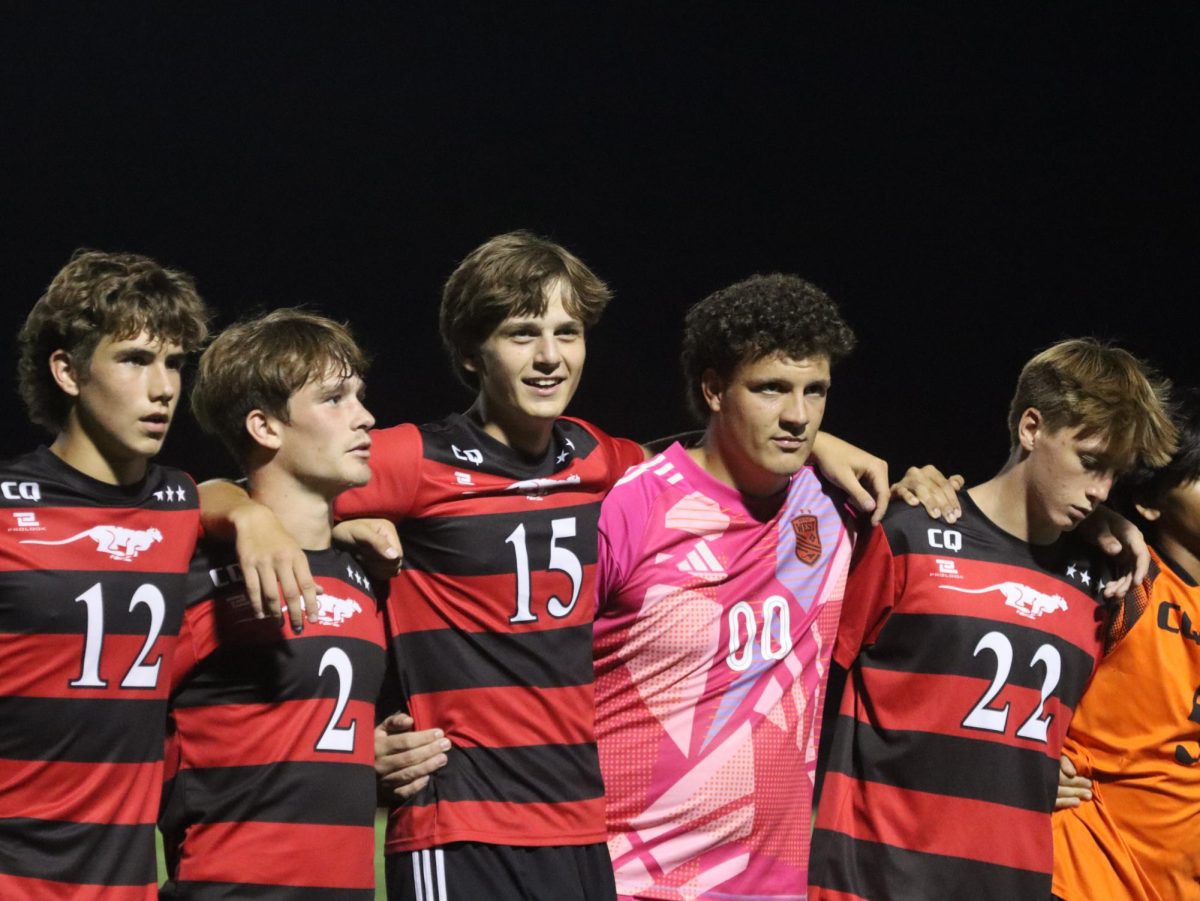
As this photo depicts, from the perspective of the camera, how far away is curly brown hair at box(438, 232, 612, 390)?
2.65 metres

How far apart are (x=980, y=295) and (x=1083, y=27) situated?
129cm

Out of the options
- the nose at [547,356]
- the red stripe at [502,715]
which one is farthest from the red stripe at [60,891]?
the nose at [547,356]

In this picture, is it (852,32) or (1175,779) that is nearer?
(1175,779)

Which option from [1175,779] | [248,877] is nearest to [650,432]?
[1175,779]

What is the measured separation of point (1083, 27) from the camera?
249 inches

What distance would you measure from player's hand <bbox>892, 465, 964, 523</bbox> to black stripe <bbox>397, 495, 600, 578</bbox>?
621mm

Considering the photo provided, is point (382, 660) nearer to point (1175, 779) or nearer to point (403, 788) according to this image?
point (403, 788)

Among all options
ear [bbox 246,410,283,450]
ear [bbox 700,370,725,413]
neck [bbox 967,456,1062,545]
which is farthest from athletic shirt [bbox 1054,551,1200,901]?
ear [bbox 246,410,283,450]

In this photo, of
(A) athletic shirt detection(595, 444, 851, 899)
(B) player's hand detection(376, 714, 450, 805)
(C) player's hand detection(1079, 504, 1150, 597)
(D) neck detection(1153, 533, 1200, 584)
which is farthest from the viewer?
(D) neck detection(1153, 533, 1200, 584)

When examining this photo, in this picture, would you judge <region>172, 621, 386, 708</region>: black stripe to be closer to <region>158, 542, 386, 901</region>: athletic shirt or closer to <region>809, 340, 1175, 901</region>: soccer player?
<region>158, 542, 386, 901</region>: athletic shirt

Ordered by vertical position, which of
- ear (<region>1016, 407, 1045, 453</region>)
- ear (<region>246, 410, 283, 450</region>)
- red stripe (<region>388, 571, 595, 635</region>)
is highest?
ear (<region>246, 410, 283, 450</region>)

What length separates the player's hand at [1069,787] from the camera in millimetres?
2635

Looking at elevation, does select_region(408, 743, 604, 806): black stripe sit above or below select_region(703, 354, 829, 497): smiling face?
below

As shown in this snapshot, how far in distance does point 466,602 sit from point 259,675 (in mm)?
391
